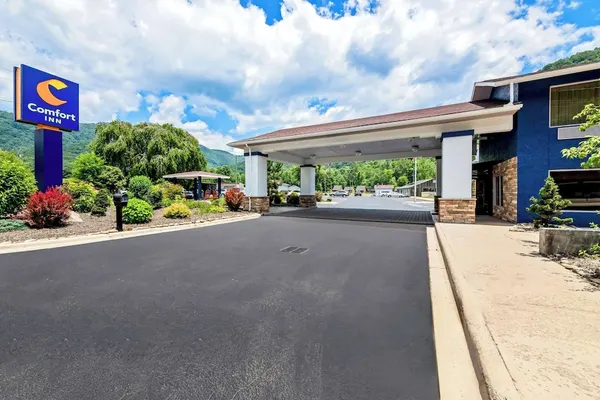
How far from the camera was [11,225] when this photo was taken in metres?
8.08

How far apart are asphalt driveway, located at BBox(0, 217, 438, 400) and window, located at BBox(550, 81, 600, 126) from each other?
902cm

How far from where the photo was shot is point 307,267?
5.00m

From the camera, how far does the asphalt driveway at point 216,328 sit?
194 cm

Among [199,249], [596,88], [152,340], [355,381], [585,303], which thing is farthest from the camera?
[596,88]

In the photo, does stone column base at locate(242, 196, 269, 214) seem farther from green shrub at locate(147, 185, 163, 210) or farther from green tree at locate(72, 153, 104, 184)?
green tree at locate(72, 153, 104, 184)

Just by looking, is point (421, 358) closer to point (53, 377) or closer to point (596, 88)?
point (53, 377)

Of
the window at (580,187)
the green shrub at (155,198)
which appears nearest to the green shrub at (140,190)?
the green shrub at (155,198)

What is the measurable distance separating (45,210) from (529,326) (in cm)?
1188

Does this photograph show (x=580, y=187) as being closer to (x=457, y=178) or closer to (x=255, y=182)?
(x=457, y=178)

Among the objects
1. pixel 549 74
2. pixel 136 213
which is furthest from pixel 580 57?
pixel 136 213

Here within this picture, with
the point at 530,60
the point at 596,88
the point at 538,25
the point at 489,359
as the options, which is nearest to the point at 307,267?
the point at 489,359

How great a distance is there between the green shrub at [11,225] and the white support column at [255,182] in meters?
9.23

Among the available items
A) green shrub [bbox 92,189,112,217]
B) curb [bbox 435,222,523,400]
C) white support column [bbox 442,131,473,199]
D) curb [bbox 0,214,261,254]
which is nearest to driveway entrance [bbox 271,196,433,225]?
white support column [bbox 442,131,473,199]

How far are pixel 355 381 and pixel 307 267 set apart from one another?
120 inches
